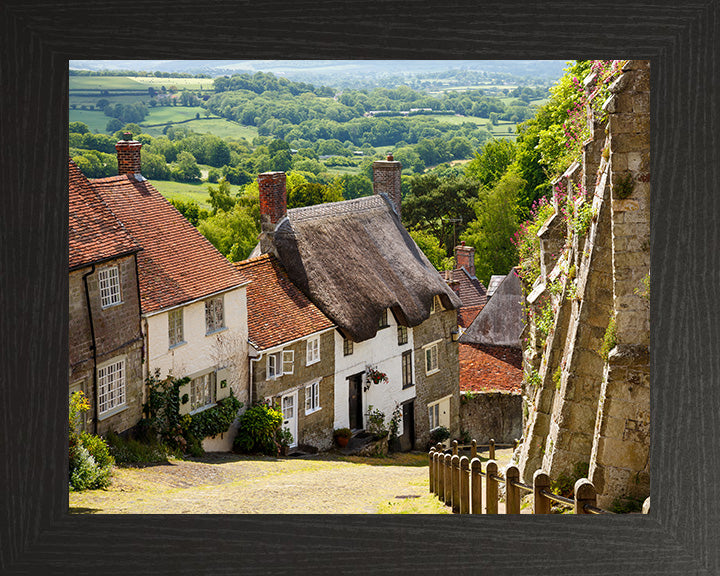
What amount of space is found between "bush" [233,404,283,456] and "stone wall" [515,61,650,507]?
724 centimetres

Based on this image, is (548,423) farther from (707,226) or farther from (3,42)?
(3,42)

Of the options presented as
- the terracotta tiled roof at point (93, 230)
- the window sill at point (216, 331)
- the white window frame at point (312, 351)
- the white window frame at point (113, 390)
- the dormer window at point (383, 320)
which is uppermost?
the terracotta tiled roof at point (93, 230)

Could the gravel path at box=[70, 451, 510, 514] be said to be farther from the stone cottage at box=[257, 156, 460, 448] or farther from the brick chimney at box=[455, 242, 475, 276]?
the brick chimney at box=[455, 242, 475, 276]

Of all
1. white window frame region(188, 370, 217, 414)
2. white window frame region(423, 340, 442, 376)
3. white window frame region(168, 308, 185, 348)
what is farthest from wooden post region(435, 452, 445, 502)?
white window frame region(423, 340, 442, 376)

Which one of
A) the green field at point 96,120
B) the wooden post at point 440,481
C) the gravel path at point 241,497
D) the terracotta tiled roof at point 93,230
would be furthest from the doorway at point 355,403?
the green field at point 96,120

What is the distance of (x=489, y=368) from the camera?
960 inches

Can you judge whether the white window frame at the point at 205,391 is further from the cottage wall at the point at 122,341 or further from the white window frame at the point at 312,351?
the white window frame at the point at 312,351

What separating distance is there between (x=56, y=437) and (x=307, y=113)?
366 cm

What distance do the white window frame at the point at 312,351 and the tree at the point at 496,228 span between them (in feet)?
27.1

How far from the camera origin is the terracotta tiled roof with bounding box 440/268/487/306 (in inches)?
1069

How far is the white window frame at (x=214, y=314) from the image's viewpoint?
47.3ft

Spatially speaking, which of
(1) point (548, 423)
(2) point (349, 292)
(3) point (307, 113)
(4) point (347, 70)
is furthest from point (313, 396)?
(4) point (347, 70)

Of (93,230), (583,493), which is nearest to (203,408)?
(93,230)

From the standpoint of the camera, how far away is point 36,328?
169 inches
